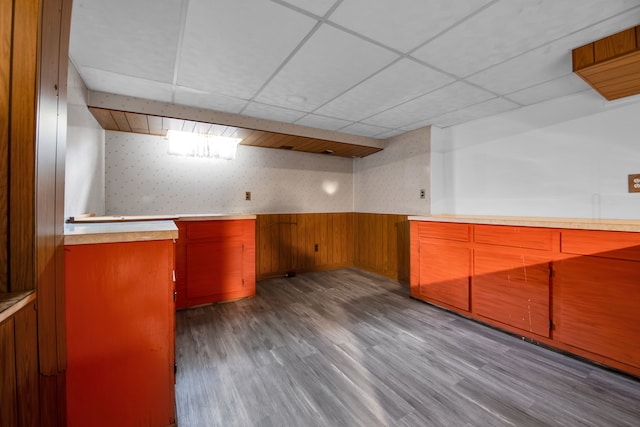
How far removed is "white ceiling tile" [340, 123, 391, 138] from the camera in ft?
11.7

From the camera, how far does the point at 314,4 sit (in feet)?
4.62

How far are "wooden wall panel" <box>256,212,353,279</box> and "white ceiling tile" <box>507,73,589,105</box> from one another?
9.92 ft

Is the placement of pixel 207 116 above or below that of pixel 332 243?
above

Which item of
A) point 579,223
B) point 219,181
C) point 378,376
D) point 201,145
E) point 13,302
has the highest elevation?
point 201,145

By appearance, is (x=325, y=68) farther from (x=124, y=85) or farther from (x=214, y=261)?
(x=214, y=261)

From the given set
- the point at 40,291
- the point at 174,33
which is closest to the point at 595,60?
the point at 174,33

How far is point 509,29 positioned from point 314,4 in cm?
121

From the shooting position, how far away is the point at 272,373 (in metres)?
1.78

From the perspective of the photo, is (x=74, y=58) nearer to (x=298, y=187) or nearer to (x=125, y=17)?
(x=125, y=17)

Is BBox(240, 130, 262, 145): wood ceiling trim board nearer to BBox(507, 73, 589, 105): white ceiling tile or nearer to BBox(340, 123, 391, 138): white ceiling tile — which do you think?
BBox(340, 123, 391, 138): white ceiling tile

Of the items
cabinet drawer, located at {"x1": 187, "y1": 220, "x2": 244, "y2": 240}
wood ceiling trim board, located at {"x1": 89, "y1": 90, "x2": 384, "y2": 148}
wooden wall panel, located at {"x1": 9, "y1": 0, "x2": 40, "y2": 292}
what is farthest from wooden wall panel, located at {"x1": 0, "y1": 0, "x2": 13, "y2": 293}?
cabinet drawer, located at {"x1": 187, "y1": 220, "x2": 244, "y2": 240}

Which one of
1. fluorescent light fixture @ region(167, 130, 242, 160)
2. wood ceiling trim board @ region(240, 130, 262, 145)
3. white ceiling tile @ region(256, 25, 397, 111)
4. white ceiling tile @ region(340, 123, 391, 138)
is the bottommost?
fluorescent light fixture @ region(167, 130, 242, 160)

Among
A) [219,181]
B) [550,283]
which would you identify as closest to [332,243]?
[219,181]

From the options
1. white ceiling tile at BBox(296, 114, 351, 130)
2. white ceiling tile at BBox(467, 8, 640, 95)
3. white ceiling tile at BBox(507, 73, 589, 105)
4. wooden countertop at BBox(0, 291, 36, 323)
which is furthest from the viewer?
white ceiling tile at BBox(296, 114, 351, 130)
